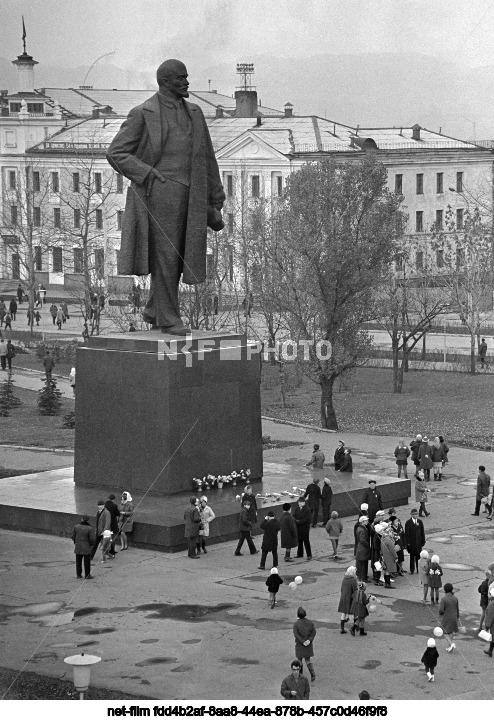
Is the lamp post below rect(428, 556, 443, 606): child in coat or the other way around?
below

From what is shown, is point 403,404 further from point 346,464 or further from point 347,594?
point 347,594

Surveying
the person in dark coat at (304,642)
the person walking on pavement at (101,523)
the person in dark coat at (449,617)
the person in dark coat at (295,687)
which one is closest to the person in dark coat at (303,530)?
the person walking on pavement at (101,523)

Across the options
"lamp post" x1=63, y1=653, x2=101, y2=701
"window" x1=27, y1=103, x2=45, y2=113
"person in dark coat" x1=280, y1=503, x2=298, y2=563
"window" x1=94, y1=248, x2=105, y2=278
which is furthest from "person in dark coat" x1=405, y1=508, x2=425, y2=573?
"window" x1=27, y1=103, x2=45, y2=113

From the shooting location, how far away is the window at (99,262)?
6122cm

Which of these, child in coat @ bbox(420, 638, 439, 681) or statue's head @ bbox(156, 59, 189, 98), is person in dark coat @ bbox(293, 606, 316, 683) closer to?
child in coat @ bbox(420, 638, 439, 681)

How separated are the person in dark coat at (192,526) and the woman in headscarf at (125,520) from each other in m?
1.06

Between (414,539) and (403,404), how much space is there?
2264cm

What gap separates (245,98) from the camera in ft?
289

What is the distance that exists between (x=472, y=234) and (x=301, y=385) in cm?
1009

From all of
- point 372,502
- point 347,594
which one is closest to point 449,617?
point 347,594

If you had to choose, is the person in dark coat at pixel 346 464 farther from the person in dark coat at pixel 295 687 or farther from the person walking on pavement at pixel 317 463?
the person in dark coat at pixel 295 687

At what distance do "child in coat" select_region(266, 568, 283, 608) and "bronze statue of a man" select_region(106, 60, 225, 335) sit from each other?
271 inches

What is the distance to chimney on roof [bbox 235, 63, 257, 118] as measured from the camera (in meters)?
87.8

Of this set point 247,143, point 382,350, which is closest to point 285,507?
point 382,350
